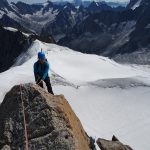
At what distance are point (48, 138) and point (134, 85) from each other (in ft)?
101

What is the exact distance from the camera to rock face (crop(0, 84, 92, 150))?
547 inches

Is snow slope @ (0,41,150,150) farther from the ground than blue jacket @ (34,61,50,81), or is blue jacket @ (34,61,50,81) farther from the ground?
blue jacket @ (34,61,50,81)

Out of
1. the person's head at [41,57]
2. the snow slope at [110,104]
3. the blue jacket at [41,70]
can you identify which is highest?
the person's head at [41,57]

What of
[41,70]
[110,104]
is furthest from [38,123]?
[110,104]

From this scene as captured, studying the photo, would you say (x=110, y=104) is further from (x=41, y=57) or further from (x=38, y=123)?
(x=38, y=123)

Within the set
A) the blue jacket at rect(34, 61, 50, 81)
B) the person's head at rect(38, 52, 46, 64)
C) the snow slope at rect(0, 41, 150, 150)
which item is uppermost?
the person's head at rect(38, 52, 46, 64)

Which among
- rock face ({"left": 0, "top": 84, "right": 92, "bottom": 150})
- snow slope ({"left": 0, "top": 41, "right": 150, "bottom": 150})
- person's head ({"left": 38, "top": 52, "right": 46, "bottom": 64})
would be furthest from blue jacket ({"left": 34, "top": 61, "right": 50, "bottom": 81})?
snow slope ({"left": 0, "top": 41, "right": 150, "bottom": 150})

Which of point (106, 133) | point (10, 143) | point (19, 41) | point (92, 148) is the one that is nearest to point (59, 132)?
point (10, 143)

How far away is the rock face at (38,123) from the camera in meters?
13.9

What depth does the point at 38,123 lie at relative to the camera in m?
14.6

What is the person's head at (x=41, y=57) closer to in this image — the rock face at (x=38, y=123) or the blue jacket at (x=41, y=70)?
the blue jacket at (x=41, y=70)

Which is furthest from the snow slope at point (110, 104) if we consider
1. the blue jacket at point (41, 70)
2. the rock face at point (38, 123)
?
the rock face at point (38, 123)

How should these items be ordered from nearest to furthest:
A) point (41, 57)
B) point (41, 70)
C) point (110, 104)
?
1. point (41, 57)
2. point (41, 70)
3. point (110, 104)

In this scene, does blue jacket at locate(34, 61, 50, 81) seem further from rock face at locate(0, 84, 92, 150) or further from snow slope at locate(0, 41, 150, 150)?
snow slope at locate(0, 41, 150, 150)
